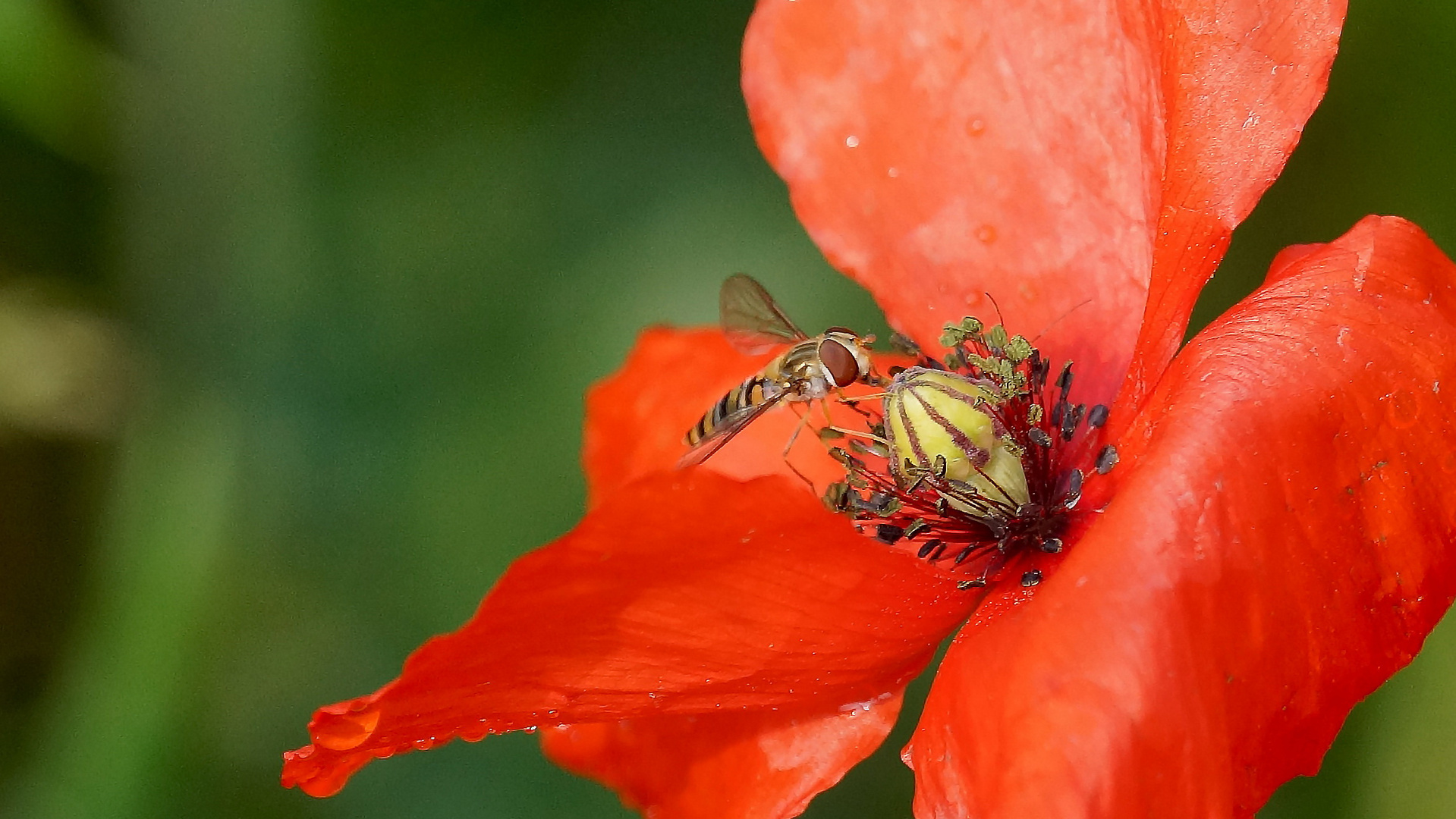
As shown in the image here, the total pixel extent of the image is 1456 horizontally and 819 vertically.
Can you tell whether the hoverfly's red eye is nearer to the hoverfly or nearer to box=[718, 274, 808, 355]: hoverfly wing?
the hoverfly

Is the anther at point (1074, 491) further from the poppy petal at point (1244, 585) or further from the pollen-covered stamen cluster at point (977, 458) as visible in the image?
the poppy petal at point (1244, 585)

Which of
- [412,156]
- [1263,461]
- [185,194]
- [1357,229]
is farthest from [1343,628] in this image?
[185,194]

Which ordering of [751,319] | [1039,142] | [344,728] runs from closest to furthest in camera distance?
1. [344,728]
2. [1039,142]
3. [751,319]

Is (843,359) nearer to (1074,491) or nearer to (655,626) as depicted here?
(1074,491)

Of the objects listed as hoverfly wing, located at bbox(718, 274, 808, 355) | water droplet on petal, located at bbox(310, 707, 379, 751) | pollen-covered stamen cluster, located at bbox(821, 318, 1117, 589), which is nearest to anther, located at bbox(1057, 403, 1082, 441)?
pollen-covered stamen cluster, located at bbox(821, 318, 1117, 589)

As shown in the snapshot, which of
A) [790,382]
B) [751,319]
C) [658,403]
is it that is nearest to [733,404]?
[790,382]

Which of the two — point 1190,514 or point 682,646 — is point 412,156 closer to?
point 682,646
